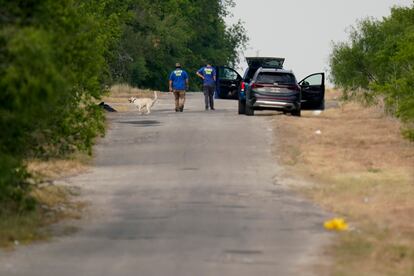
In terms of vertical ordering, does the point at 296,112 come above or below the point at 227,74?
below

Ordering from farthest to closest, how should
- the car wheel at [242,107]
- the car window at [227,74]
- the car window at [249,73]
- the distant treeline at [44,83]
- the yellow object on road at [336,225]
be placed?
the car window at [227,74]
the car window at [249,73]
the car wheel at [242,107]
the yellow object on road at [336,225]
the distant treeline at [44,83]

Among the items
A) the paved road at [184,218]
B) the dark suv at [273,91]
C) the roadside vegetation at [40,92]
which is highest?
the roadside vegetation at [40,92]

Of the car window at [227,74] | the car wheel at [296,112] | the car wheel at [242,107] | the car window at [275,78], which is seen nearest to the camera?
the car window at [275,78]

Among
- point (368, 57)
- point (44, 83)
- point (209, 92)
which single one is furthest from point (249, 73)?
point (44, 83)

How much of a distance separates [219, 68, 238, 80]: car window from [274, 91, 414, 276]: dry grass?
3839mm

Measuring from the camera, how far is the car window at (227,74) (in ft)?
161

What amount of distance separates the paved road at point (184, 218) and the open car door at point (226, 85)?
13.9 metres

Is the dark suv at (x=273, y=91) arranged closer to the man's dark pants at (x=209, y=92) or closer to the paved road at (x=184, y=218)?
the man's dark pants at (x=209, y=92)

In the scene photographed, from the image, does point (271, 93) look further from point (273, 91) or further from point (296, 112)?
point (296, 112)

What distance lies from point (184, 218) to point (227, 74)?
29.8 meters

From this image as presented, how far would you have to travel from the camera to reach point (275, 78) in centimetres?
4266

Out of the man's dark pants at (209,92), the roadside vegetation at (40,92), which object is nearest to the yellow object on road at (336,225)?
the roadside vegetation at (40,92)

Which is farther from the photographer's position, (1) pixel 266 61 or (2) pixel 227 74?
(1) pixel 266 61

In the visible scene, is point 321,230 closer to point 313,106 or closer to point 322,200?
point 322,200
